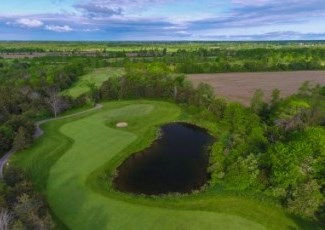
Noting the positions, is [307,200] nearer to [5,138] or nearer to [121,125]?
[121,125]

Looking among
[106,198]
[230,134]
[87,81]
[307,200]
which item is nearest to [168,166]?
[230,134]

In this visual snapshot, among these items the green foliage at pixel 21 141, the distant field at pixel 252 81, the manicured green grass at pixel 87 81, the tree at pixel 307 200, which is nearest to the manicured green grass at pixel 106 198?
the green foliage at pixel 21 141

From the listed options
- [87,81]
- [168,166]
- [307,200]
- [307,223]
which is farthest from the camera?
[87,81]

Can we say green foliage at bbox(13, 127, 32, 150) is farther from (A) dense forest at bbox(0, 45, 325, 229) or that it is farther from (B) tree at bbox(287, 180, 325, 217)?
(B) tree at bbox(287, 180, 325, 217)

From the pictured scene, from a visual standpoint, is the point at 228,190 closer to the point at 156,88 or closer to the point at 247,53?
the point at 156,88

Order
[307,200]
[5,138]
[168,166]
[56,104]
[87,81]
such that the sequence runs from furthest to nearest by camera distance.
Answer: [87,81]
[56,104]
[5,138]
[168,166]
[307,200]

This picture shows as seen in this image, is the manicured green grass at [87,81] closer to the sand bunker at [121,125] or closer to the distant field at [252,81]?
the sand bunker at [121,125]
